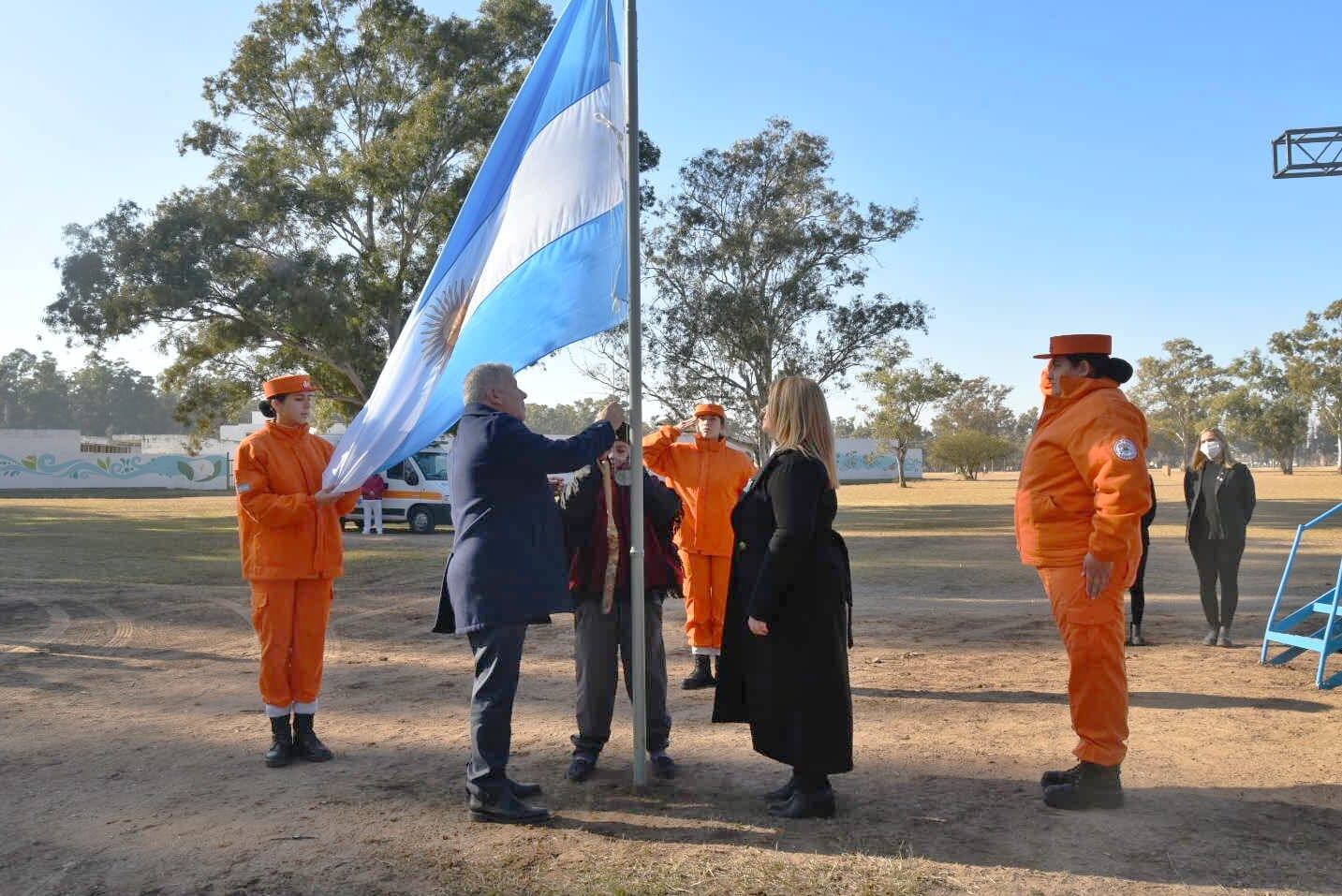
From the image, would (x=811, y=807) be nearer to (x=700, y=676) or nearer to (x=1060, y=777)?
(x=1060, y=777)

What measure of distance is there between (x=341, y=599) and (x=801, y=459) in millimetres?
9666

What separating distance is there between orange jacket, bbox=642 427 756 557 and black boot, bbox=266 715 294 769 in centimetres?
300

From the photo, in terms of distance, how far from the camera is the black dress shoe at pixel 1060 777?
460 centimetres

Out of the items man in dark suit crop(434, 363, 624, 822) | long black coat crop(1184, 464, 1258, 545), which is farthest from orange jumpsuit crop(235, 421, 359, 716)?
long black coat crop(1184, 464, 1258, 545)

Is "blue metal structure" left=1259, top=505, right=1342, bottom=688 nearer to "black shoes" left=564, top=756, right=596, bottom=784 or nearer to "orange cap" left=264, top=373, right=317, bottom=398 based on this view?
"black shoes" left=564, top=756, right=596, bottom=784

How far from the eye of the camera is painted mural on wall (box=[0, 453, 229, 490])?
→ 180ft

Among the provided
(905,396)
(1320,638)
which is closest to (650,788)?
(1320,638)

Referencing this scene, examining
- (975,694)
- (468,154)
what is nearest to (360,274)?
(468,154)

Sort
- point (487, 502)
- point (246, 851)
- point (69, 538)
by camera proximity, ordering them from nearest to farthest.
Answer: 1. point (246, 851)
2. point (487, 502)
3. point (69, 538)

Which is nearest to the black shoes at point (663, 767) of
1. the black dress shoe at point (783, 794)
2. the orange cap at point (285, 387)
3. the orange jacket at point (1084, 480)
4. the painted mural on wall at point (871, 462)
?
the black dress shoe at point (783, 794)

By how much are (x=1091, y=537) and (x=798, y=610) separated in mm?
1312

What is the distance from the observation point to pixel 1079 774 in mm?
4566

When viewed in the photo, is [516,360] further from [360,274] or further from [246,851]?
[360,274]

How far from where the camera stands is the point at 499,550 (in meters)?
4.40
